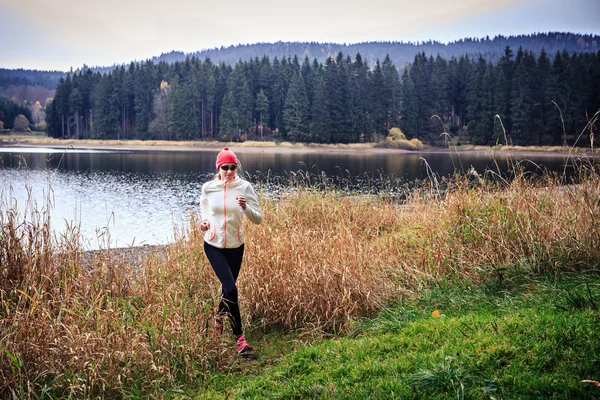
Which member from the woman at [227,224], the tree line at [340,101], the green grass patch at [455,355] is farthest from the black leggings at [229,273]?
the tree line at [340,101]

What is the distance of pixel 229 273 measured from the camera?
5375 mm

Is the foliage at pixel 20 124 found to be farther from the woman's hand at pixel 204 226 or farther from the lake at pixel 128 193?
the woman's hand at pixel 204 226

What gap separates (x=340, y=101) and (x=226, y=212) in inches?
2957

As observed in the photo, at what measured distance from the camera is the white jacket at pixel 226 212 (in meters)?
5.44

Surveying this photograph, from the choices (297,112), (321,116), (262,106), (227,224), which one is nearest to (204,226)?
(227,224)

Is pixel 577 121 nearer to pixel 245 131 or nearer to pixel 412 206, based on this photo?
pixel 245 131

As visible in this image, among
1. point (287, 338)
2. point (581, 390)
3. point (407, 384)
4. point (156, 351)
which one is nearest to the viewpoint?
point (581, 390)

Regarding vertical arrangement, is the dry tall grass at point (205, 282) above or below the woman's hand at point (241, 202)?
below

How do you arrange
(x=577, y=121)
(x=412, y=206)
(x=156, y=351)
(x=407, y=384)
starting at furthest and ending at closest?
(x=577, y=121) < (x=412, y=206) < (x=156, y=351) < (x=407, y=384)

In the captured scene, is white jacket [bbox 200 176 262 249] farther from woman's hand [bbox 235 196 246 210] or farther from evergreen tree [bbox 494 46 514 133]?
evergreen tree [bbox 494 46 514 133]

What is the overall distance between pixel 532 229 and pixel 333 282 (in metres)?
2.96

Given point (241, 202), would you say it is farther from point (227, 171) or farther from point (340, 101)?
point (340, 101)

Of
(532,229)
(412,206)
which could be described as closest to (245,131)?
(412,206)

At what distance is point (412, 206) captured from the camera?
1252 centimetres
